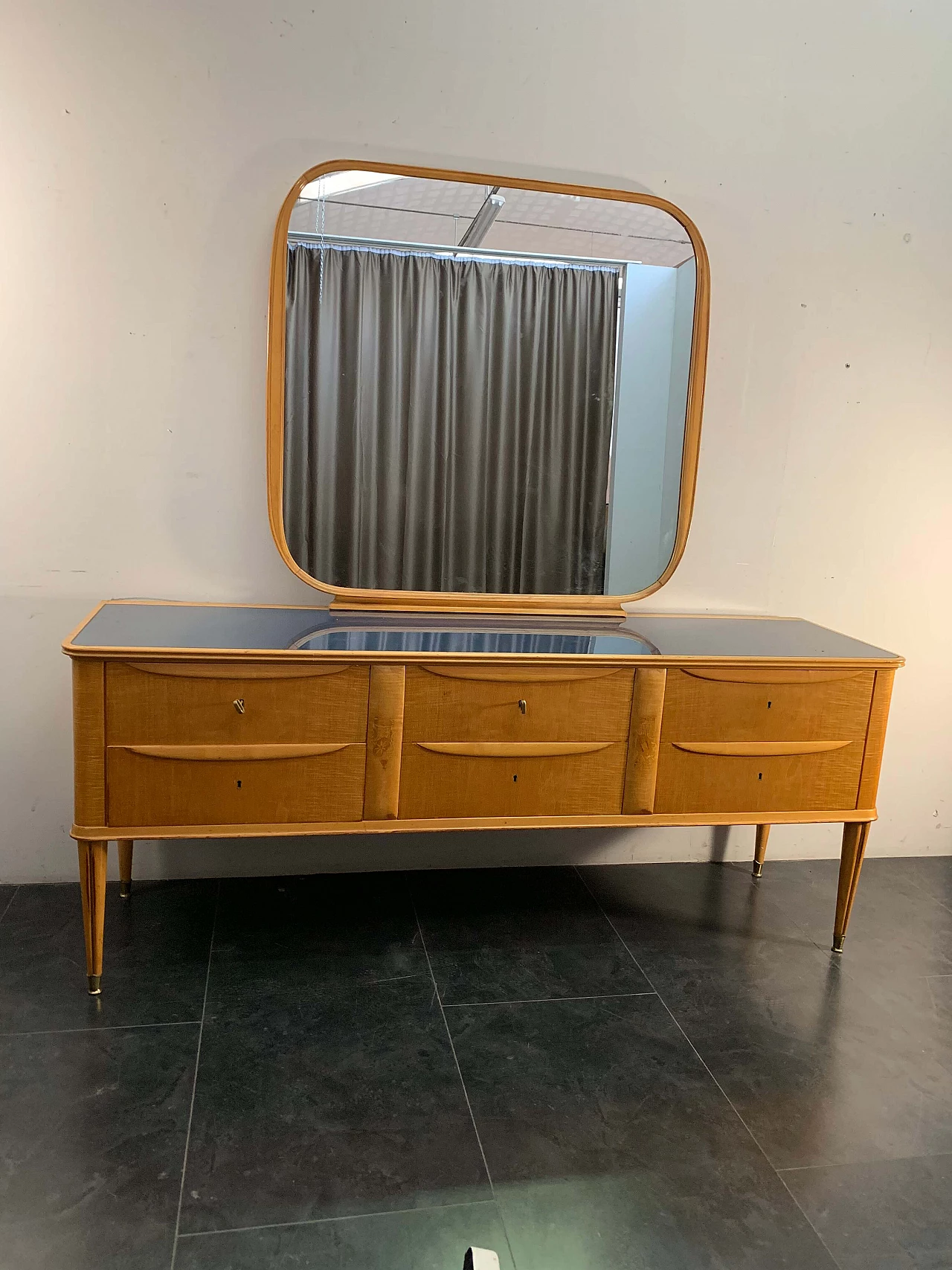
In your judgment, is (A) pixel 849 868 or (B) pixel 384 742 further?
(A) pixel 849 868

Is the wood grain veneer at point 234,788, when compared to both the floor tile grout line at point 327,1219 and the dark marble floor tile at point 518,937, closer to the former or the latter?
the dark marble floor tile at point 518,937

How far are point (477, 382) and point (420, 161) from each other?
0.52 m

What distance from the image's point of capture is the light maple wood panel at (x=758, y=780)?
218cm

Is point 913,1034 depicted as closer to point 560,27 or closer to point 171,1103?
point 171,1103

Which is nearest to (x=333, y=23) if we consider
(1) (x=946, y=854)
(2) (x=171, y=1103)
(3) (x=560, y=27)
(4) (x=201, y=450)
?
(3) (x=560, y=27)

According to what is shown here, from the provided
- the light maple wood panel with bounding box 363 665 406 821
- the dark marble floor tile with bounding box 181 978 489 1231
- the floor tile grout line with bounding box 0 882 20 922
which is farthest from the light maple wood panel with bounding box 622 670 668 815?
the floor tile grout line with bounding box 0 882 20 922

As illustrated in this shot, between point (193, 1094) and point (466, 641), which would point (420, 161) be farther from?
point (193, 1094)

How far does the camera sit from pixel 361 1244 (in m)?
1.44

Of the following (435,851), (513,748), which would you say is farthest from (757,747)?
(435,851)

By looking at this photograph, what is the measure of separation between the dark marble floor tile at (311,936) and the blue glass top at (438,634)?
714 millimetres

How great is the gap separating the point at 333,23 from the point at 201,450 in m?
0.99

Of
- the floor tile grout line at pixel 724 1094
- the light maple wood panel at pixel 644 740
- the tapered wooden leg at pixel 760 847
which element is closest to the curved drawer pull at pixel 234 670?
the light maple wood panel at pixel 644 740

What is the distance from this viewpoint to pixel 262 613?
2.26 m

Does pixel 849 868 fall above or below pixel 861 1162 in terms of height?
above
